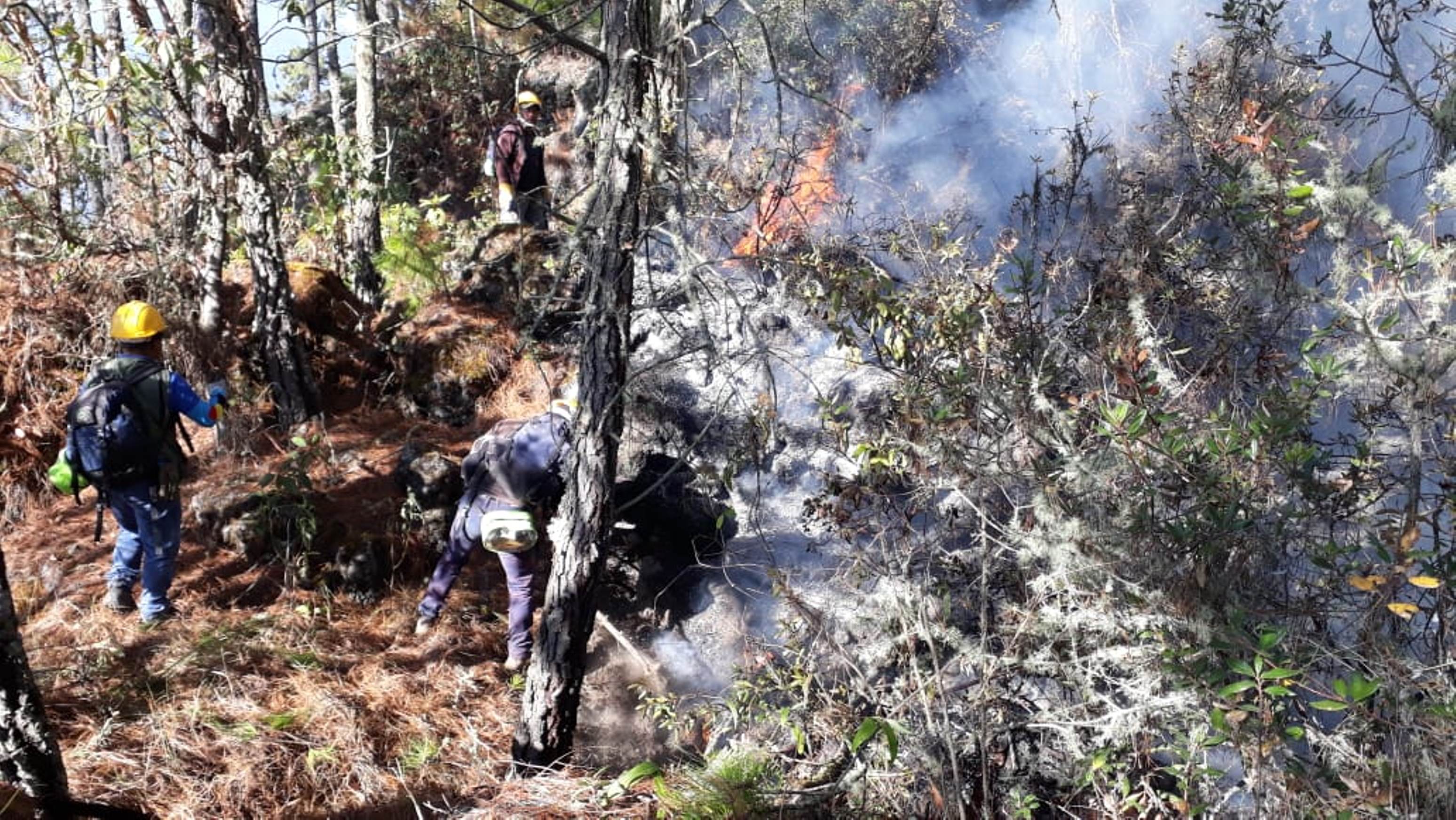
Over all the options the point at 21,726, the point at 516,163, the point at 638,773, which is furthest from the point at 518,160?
the point at 21,726

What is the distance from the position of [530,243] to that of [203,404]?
419 cm

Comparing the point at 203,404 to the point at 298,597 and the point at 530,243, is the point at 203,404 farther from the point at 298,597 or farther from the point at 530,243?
the point at 530,243

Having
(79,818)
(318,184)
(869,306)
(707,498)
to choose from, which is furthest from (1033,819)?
(318,184)

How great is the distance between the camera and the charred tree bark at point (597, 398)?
11.9ft

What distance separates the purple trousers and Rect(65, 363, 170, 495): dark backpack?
1.68 metres

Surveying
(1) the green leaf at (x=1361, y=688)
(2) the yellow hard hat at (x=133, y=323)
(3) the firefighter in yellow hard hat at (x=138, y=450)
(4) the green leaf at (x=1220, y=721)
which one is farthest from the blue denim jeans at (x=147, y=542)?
(1) the green leaf at (x=1361, y=688)

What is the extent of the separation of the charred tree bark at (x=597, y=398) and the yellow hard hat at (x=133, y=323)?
9.33ft

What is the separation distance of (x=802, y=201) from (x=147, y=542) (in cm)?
791

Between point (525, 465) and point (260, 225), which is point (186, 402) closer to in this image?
point (525, 465)

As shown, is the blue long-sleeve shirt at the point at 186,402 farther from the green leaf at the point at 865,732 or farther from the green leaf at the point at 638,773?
the green leaf at the point at 865,732

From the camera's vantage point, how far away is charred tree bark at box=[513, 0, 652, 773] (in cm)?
362

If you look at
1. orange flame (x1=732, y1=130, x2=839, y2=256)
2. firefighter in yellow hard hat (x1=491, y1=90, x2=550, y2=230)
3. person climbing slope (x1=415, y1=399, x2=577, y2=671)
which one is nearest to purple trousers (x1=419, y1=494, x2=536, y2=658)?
person climbing slope (x1=415, y1=399, x2=577, y2=671)

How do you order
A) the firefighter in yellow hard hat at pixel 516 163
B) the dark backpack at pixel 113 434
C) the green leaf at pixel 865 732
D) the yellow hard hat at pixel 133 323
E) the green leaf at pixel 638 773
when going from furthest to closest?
the firefighter in yellow hard hat at pixel 516 163 < the yellow hard hat at pixel 133 323 < the dark backpack at pixel 113 434 < the green leaf at pixel 638 773 < the green leaf at pixel 865 732

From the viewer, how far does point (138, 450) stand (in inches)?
192
